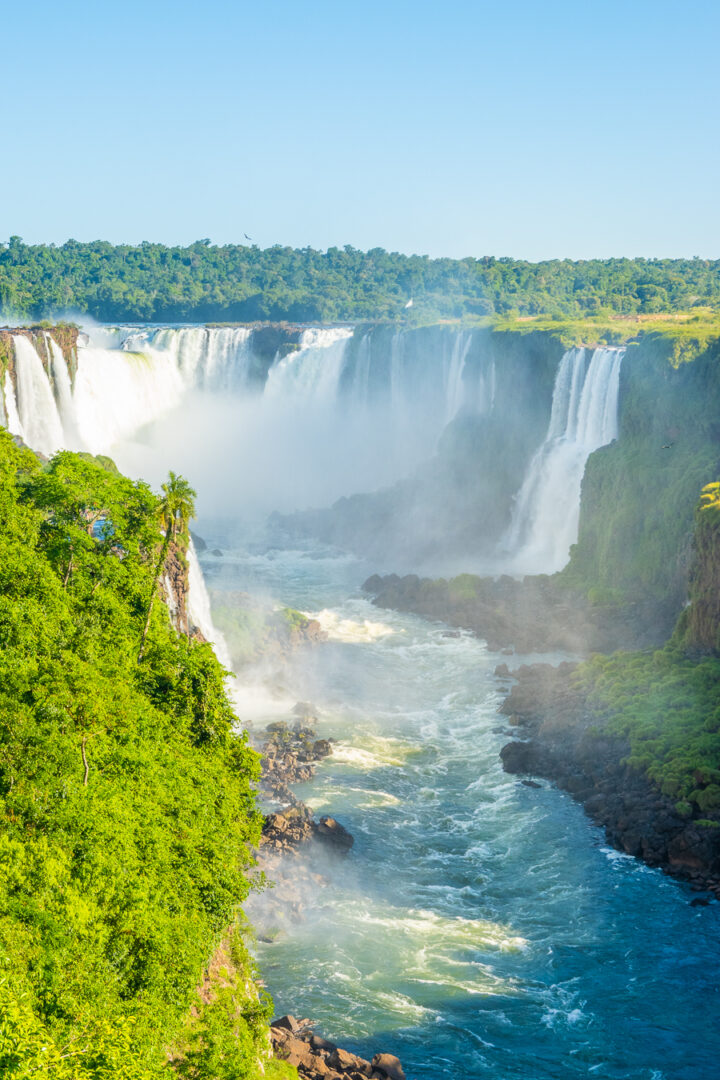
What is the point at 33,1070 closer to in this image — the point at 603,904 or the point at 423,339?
the point at 603,904

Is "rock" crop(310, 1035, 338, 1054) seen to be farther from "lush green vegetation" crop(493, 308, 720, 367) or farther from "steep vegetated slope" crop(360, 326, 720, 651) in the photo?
"lush green vegetation" crop(493, 308, 720, 367)

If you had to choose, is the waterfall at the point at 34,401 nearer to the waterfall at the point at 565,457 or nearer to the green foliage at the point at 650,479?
the waterfall at the point at 565,457

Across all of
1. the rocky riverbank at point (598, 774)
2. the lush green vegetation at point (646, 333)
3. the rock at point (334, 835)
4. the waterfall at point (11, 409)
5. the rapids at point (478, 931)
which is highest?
the lush green vegetation at point (646, 333)

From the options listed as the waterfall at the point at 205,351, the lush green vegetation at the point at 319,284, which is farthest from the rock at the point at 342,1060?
→ the lush green vegetation at the point at 319,284

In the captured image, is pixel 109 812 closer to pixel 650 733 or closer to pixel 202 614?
pixel 650 733

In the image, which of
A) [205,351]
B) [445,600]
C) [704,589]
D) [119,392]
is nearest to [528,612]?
[445,600]

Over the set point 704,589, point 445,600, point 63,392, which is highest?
point 63,392
